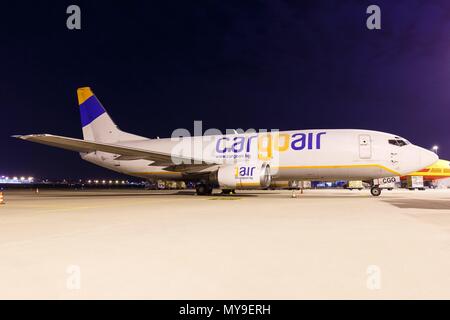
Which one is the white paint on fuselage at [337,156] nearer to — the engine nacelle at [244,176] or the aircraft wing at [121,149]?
the engine nacelle at [244,176]

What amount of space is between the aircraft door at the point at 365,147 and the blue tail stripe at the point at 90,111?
17907 mm

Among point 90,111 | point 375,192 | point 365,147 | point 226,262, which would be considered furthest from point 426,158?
point 90,111

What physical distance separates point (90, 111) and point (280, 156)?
14804 millimetres

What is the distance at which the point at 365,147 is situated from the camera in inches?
706

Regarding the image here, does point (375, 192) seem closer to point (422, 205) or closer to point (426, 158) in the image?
point (426, 158)

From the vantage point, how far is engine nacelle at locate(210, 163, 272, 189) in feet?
56.9

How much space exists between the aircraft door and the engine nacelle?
4.85 meters

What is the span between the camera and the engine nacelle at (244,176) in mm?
17328

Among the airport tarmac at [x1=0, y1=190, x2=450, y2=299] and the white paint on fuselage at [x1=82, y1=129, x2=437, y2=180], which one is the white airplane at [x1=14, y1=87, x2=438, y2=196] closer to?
the white paint on fuselage at [x1=82, y1=129, x2=437, y2=180]

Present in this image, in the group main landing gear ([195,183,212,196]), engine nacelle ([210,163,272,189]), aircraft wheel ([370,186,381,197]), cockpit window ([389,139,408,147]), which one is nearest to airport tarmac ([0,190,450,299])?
engine nacelle ([210,163,272,189])

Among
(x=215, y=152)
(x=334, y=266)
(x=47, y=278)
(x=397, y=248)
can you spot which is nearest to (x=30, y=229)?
(x=47, y=278)

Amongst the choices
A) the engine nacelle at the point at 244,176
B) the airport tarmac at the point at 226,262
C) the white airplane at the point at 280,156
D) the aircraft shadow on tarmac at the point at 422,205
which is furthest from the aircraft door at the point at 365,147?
the airport tarmac at the point at 226,262
